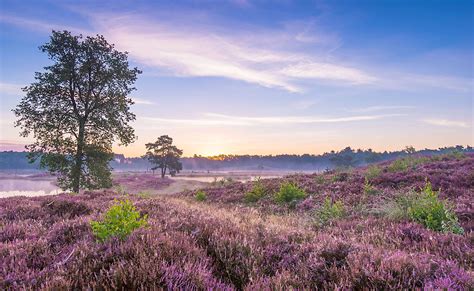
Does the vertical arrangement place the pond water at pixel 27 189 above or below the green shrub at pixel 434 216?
below

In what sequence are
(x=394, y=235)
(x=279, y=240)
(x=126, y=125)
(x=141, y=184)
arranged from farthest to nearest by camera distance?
1. (x=141, y=184)
2. (x=126, y=125)
3. (x=394, y=235)
4. (x=279, y=240)

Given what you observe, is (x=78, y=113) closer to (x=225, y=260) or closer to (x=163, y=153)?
(x=225, y=260)

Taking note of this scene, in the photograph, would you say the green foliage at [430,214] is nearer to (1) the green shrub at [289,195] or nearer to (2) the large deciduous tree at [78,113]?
(1) the green shrub at [289,195]

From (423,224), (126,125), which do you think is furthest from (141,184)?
(423,224)

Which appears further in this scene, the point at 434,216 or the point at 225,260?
the point at 434,216

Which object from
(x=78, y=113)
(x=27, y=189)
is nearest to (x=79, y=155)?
(x=78, y=113)

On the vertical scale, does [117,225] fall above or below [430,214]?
above

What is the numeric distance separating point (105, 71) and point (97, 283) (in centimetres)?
2307

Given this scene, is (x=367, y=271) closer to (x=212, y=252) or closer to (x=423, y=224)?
(x=212, y=252)

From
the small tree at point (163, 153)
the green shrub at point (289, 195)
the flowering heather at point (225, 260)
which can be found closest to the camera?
the flowering heather at point (225, 260)

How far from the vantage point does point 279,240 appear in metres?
5.06

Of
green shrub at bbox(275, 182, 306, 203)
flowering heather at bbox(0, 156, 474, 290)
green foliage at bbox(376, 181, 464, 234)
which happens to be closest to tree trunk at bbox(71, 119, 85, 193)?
green shrub at bbox(275, 182, 306, 203)

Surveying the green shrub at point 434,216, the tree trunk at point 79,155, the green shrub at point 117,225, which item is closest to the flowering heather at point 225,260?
the green shrub at point 117,225

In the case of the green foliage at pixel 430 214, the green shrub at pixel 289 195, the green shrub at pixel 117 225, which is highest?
the green shrub at pixel 117 225
